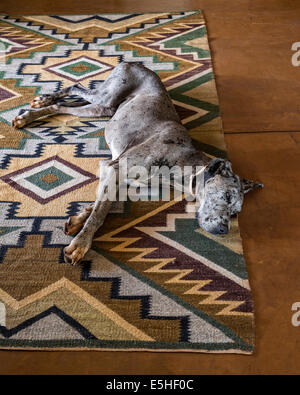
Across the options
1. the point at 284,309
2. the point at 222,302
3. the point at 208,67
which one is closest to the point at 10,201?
the point at 222,302

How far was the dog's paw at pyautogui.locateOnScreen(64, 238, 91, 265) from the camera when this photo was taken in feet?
6.56

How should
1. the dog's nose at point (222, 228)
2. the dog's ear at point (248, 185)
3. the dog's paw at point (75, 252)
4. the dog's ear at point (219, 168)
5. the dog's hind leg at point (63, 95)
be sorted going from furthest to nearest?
the dog's hind leg at point (63, 95), the dog's ear at point (248, 185), the dog's ear at point (219, 168), the dog's nose at point (222, 228), the dog's paw at point (75, 252)

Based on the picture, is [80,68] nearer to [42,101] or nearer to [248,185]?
[42,101]

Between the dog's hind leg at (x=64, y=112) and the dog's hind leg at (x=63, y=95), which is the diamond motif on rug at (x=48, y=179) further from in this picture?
the dog's hind leg at (x=63, y=95)

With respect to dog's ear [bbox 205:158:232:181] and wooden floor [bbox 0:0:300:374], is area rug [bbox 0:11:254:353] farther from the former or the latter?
dog's ear [bbox 205:158:232:181]

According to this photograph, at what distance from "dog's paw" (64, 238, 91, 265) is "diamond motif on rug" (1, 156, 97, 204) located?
0.40 m

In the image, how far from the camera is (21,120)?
9.38 feet

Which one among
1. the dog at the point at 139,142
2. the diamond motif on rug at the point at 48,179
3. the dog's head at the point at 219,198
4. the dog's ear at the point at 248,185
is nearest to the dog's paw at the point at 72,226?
the dog at the point at 139,142

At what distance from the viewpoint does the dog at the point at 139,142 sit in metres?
2.15

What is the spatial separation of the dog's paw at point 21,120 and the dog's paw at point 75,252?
1.10m

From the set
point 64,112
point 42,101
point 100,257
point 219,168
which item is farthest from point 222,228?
point 42,101

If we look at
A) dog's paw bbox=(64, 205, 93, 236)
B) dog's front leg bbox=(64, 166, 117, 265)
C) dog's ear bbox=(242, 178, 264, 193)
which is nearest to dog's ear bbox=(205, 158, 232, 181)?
dog's ear bbox=(242, 178, 264, 193)

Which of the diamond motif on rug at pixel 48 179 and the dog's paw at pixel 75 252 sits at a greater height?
the diamond motif on rug at pixel 48 179

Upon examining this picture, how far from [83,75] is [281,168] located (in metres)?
1.55
